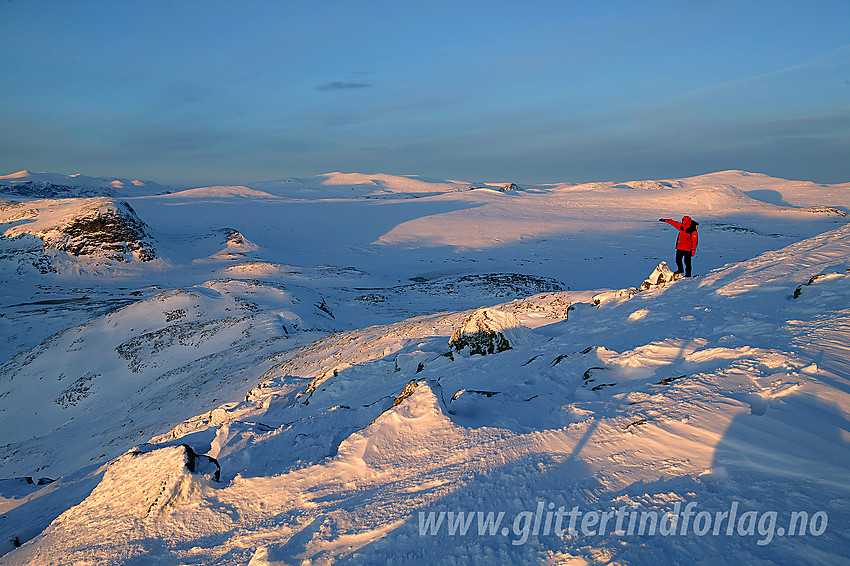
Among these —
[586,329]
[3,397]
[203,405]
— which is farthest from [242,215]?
[586,329]

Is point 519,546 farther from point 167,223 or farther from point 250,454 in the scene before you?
point 167,223

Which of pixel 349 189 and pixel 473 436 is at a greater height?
pixel 349 189

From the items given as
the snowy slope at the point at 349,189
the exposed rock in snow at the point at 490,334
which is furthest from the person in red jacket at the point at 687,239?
the snowy slope at the point at 349,189

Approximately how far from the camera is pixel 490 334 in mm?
10062

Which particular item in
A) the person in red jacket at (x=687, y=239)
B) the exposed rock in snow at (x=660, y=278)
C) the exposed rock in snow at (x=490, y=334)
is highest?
the person in red jacket at (x=687, y=239)

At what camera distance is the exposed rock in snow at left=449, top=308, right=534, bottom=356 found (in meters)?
9.91

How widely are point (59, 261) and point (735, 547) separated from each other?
56799 mm

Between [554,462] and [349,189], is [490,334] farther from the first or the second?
[349,189]

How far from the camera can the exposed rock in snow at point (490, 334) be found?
991 centimetres

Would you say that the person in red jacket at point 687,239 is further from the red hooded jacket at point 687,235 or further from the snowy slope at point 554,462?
the snowy slope at point 554,462

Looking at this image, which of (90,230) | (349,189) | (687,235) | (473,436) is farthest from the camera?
(349,189)

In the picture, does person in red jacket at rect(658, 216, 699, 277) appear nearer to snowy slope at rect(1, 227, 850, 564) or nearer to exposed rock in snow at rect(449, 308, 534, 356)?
snowy slope at rect(1, 227, 850, 564)

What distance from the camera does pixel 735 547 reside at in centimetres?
267

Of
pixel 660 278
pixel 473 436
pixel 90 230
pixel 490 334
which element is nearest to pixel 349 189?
pixel 90 230
